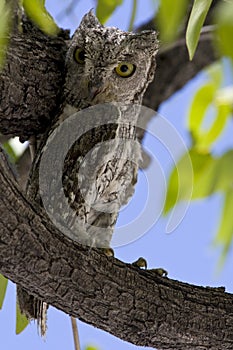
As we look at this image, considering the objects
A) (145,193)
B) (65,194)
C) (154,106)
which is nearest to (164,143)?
(145,193)

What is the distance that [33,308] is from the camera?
4.89 feet

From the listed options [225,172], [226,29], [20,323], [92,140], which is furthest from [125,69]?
[226,29]

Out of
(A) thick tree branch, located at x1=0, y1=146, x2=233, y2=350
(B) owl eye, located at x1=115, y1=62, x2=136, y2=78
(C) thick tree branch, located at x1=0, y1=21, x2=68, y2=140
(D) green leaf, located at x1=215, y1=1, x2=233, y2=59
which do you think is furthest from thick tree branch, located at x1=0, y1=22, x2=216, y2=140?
(D) green leaf, located at x1=215, y1=1, x2=233, y2=59

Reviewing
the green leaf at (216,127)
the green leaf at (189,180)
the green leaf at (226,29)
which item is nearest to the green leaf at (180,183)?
the green leaf at (189,180)

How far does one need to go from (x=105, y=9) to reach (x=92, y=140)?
249 millimetres

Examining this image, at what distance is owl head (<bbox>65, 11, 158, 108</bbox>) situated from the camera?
1.49 m

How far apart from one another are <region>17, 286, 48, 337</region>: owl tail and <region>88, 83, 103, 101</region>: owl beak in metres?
0.39

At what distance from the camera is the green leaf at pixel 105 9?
1414 mm

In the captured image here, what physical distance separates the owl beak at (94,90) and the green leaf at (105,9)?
0.41 feet

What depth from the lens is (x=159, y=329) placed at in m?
1.30

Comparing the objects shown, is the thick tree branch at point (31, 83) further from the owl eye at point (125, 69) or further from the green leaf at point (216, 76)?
the green leaf at point (216, 76)

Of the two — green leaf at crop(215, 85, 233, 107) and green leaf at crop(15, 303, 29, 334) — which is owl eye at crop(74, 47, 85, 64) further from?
green leaf at crop(15, 303, 29, 334)

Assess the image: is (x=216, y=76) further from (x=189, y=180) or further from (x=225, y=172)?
(x=225, y=172)

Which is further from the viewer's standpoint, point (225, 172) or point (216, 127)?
point (216, 127)
